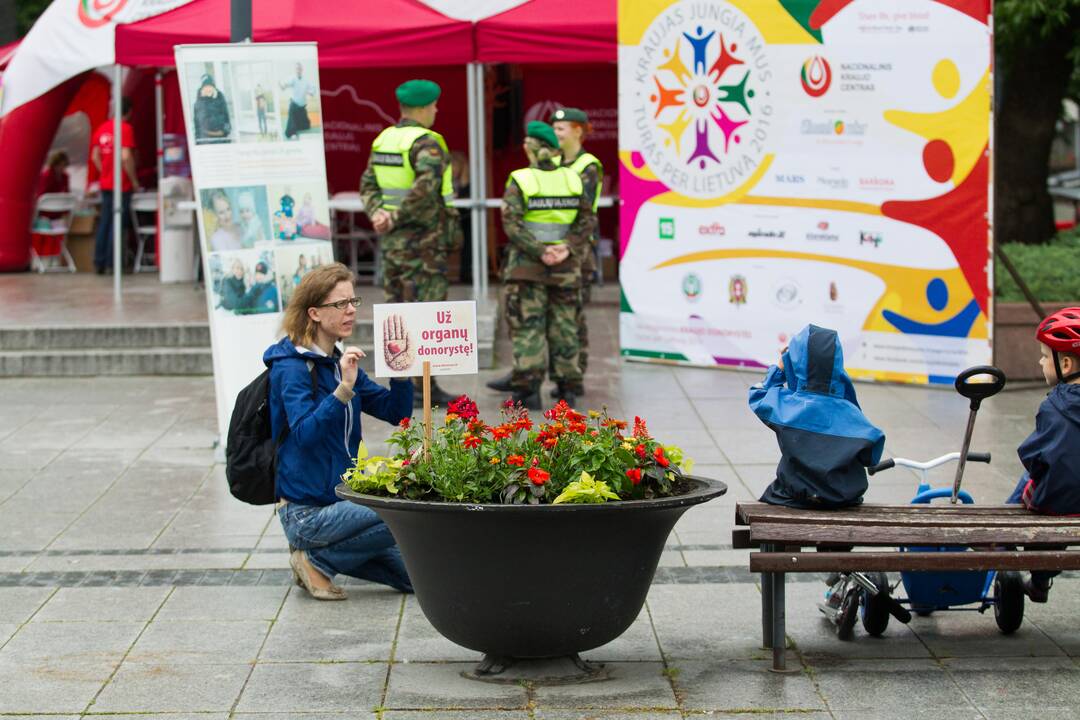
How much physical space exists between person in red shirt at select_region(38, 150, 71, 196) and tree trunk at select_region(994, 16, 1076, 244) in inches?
431

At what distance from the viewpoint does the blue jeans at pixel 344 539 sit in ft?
20.9

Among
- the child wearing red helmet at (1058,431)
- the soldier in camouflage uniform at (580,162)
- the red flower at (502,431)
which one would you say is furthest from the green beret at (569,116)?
the red flower at (502,431)

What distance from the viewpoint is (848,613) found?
576 centimetres

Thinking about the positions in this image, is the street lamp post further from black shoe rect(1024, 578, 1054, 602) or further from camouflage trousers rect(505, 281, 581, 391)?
black shoe rect(1024, 578, 1054, 602)

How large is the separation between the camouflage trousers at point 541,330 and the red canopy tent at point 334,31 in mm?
3956

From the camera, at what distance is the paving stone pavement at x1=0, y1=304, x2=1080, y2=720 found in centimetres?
514

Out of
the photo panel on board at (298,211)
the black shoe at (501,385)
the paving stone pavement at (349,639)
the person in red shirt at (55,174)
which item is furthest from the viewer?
the person in red shirt at (55,174)

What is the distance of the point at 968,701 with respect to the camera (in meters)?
5.14

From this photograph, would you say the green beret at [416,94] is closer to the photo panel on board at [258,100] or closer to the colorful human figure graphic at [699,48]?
the photo panel on board at [258,100]

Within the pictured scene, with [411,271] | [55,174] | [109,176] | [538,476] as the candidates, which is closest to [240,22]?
[411,271]

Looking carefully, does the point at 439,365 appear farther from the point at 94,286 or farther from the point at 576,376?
the point at 94,286

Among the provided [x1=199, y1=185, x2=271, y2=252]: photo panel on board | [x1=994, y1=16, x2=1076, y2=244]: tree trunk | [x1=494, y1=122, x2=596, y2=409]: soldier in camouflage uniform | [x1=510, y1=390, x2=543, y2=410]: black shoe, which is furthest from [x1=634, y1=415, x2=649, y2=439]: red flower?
[x1=994, y1=16, x2=1076, y2=244]: tree trunk

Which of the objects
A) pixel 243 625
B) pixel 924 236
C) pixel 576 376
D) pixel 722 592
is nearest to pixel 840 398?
pixel 722 592

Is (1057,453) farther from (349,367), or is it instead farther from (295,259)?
(295,259)
